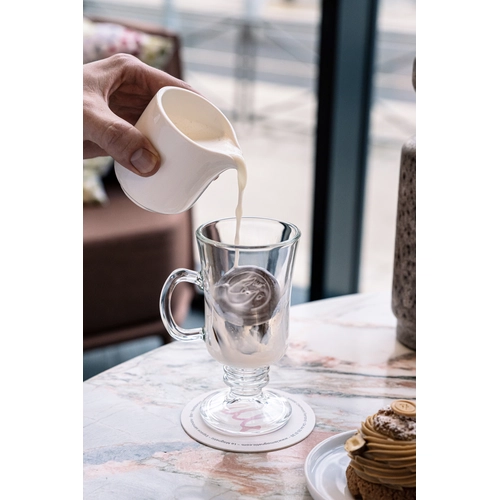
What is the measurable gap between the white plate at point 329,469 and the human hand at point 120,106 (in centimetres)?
41

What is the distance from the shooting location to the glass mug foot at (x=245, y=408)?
981 millimetres

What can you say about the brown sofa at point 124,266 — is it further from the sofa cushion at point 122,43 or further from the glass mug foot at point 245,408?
the glass mug foot at point 245,408

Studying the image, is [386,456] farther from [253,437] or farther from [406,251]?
[406,251]

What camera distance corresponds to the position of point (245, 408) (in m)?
1.02

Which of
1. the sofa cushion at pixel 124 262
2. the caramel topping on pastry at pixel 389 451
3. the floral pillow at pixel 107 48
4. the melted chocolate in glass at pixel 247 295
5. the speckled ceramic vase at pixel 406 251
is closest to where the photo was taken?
the caramel topping on pastry at pixel 389 451

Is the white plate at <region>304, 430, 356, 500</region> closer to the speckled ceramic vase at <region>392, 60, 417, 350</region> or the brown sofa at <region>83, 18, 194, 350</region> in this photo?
the speckled ceramic vase at <region>392, 60, 417, 350</region>

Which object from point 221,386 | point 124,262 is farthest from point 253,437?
point 124,262

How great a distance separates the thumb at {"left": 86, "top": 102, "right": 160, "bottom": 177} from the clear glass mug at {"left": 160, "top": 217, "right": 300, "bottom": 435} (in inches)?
4.3

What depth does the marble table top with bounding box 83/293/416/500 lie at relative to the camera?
871mm

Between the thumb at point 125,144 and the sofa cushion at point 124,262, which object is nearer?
the thumb at point 125,144

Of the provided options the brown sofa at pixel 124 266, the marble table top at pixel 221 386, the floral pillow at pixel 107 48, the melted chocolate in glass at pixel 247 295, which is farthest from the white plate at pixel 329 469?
the floral pillow at pixel 107 48

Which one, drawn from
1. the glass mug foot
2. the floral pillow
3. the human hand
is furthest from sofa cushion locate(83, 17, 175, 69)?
the glass mug foot
